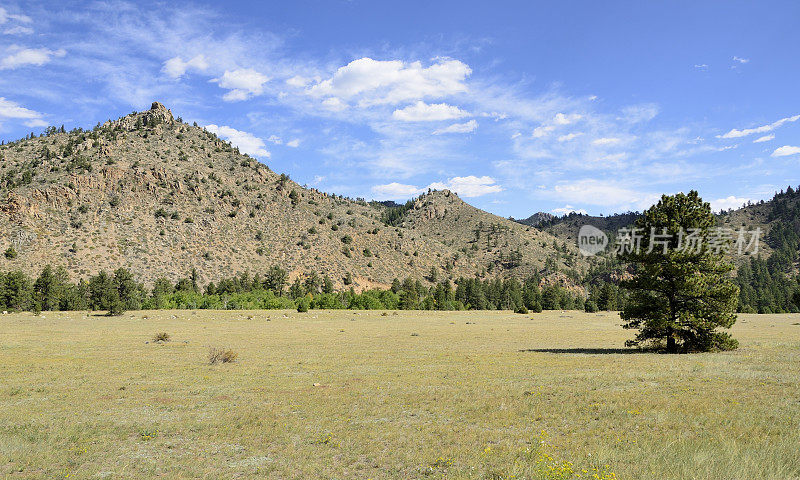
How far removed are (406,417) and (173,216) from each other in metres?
112

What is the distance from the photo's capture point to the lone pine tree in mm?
25906

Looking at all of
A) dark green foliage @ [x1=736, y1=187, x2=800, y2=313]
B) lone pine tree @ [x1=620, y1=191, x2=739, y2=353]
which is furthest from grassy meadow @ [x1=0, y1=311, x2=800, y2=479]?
dark green foliage @ [x1=736, y1=187, x2=800, y2=313]

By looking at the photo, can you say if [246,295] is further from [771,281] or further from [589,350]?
[771,281]

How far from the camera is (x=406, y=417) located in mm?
13500

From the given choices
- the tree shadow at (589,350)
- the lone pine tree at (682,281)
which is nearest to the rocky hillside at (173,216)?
the tree shadow at (589,350)

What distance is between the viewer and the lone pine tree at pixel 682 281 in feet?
85.0

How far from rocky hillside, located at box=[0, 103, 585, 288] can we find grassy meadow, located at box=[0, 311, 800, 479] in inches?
3213

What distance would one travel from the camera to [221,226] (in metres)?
A: 116

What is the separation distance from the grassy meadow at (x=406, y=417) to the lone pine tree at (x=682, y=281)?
2.06 metres

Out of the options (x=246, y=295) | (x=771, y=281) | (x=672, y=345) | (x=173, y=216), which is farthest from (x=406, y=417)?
(x=771, y=281)

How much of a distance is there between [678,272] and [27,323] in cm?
6603

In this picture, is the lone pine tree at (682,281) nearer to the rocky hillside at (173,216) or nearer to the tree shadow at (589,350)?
the tree shadow at (589,350)

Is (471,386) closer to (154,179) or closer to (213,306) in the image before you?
(213,306)

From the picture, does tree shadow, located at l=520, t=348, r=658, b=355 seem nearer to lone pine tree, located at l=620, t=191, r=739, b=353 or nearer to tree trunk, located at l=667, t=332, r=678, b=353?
tree trunk, located at l=667, t=332, r=678, b=353
